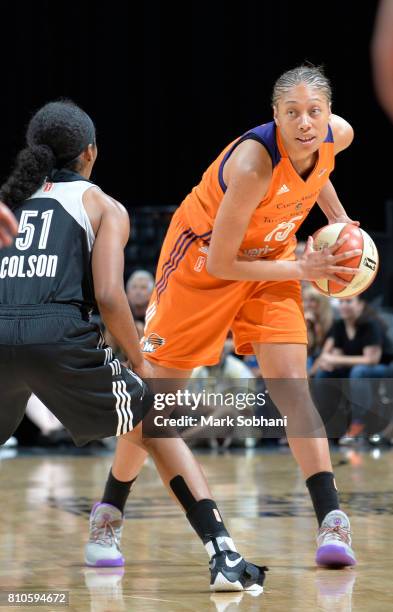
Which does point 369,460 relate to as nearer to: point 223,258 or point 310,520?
point 310,520

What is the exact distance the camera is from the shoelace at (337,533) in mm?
3139

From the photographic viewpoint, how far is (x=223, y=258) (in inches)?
121

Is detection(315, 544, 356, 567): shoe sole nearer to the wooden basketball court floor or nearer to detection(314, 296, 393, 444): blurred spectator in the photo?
the wooden basketball court floor

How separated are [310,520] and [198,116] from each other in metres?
7.03

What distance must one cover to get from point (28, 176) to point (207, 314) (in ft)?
2.92

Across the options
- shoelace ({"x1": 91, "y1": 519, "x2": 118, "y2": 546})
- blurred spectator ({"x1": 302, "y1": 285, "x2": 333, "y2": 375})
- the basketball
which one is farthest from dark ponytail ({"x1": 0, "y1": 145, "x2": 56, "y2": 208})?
blurred spectator ({"x1": 302, "y1": 285, "x2": 333, "y2": 375})

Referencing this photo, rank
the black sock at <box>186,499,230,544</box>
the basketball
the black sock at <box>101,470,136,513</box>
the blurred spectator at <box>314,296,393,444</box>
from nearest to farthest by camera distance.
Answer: the black sock at <box>186,499,230,544</box> < the basketball < the black sock at <box>101,470,136,513</box> < the blurred spectator at <box>314,296,393,444</box>

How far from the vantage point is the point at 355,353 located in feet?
25.0

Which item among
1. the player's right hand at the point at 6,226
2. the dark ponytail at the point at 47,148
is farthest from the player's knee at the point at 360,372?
the player's right hand at the point at 6,226

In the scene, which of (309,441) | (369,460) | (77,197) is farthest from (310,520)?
(369,460)

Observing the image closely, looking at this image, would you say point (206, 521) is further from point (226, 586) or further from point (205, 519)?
point (226, 586)

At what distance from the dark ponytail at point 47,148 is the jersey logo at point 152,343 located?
762mm

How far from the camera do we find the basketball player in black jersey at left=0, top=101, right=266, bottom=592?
2545 millimetres

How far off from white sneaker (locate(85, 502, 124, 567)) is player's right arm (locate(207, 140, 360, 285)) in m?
0.87
